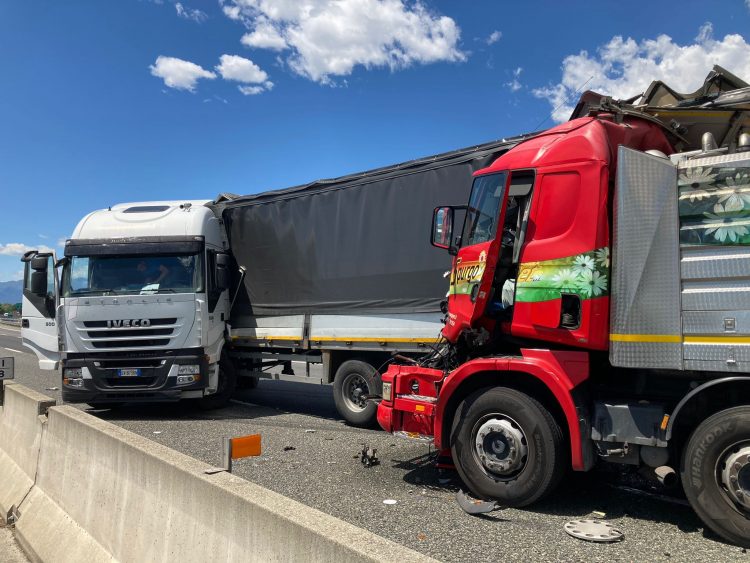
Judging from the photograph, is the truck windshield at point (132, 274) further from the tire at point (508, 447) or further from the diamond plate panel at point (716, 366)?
the diamond plate panel at point (716, 366)

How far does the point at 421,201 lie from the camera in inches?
309

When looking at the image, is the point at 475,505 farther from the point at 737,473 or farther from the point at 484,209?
the point at 484,209

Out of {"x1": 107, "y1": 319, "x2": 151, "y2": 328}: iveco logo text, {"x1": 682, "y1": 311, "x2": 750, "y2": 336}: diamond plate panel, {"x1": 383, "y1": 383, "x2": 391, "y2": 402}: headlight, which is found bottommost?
{"x1": 383, "y1": 383, "x2": 391, "y2": 402}: headlight

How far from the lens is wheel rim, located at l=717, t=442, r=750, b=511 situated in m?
3.86

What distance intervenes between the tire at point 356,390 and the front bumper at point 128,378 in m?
2.41

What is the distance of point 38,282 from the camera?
31.6 feet

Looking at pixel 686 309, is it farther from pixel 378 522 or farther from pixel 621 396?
pixel 378 522

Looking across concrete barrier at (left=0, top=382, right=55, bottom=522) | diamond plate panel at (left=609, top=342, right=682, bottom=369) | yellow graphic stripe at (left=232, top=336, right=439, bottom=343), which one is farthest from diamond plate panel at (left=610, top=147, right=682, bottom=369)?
concrete barrier at (left=0, top=382, right=55, bottom=522)

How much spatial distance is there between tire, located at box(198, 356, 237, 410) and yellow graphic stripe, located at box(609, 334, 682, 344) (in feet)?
24.4

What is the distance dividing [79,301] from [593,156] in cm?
802

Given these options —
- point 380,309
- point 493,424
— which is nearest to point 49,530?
point 493,424

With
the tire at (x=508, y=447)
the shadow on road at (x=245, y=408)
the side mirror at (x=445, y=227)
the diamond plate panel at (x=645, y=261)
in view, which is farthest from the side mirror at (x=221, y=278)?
the diamond plate panel at (x=645, y=261)

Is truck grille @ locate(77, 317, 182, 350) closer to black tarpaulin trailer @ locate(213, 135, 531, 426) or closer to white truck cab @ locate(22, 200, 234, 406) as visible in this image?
white truck cab @ locate(22, 200, 234, 406)

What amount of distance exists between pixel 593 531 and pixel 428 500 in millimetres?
1439
